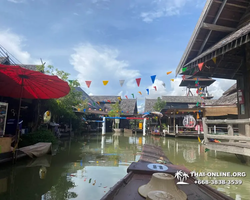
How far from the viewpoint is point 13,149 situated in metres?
5.37

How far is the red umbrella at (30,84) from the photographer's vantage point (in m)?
4.97

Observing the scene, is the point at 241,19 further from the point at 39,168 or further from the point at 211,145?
the point at 39,168

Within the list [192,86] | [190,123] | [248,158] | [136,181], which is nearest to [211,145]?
[248,158]

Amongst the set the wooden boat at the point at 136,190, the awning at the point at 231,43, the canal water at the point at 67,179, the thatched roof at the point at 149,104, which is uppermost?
the thatched roof at the point at 149,104

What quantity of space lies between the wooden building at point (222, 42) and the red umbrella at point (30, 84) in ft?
17.3

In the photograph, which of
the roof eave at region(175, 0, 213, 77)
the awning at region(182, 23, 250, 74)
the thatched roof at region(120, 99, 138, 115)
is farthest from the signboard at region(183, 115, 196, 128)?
the thatched roof at region(120, 99, 138, 115)

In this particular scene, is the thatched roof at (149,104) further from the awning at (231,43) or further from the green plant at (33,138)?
the awning at (231,43)

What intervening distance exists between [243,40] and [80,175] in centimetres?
566

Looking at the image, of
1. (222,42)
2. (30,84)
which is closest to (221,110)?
(222,42)

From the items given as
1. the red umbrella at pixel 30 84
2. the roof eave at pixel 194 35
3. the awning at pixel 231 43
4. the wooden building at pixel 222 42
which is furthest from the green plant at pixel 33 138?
the awning at pixel 231 43

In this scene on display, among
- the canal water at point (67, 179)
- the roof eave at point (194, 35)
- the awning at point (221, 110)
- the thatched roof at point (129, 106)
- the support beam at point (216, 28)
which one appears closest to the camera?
the canal water at point (67, 179)

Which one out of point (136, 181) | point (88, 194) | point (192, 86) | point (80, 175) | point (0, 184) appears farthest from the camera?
point (192, 86)

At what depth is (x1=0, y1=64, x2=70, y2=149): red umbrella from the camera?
497 centimetres

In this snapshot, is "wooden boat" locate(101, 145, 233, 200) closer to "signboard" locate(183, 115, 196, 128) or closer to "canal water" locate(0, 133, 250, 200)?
"canal water" locate(0, 133, 250, 200)
